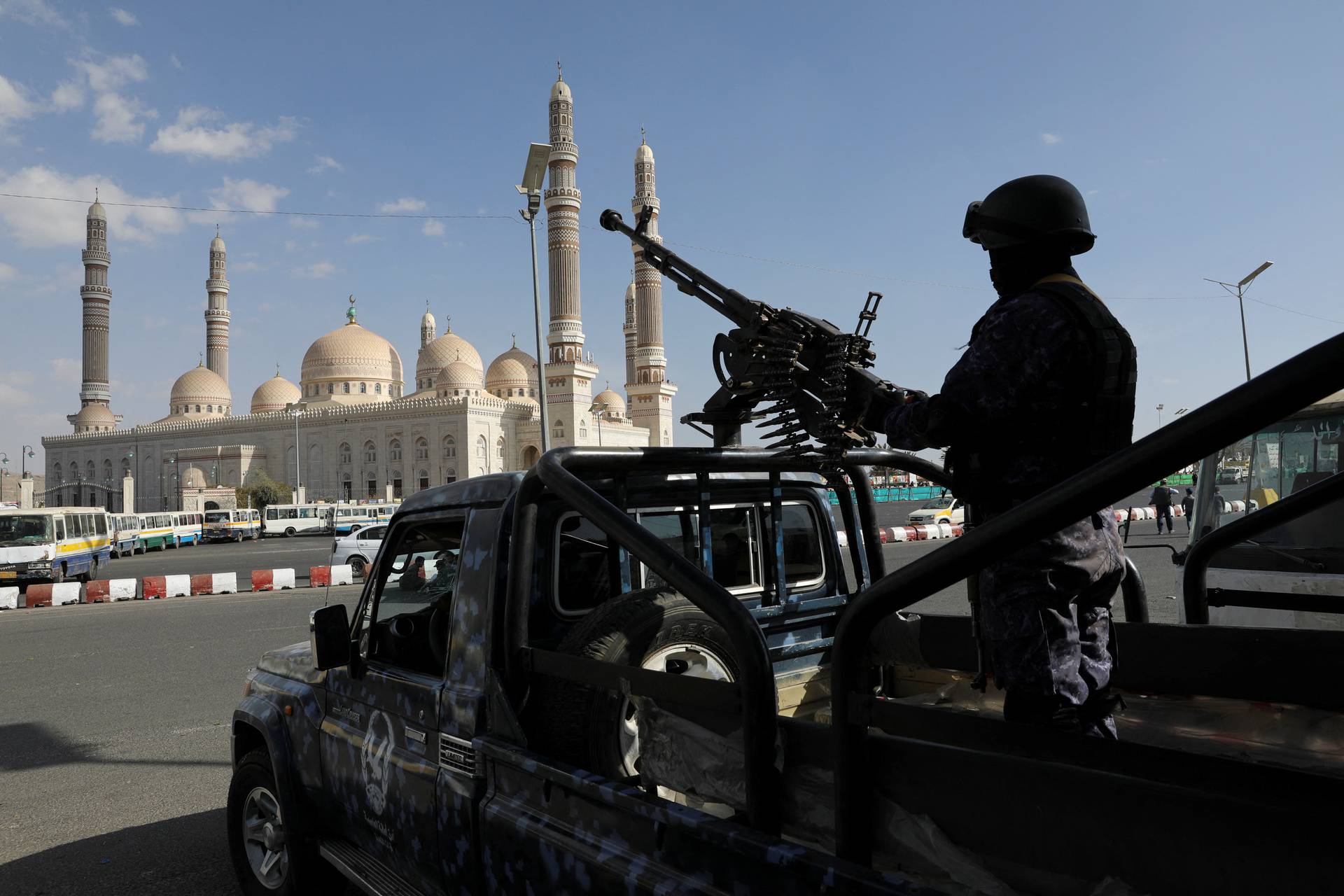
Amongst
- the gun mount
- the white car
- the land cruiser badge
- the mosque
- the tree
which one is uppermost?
the mosque

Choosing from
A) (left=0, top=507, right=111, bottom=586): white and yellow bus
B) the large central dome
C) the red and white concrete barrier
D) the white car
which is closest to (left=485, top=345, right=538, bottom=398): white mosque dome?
the large central dome

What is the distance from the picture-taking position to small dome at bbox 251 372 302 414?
74.9 metres

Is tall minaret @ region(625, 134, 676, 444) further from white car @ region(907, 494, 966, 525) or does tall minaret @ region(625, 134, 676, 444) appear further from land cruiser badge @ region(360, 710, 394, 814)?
land cruiser badge @ region(360, 710, 394, 814)

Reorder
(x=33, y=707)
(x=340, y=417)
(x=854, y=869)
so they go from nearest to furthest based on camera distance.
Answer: (x=854, y=869)
(x=33, y=707)
(x=340, y=417)

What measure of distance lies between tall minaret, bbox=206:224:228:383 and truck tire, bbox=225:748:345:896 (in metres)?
82.7

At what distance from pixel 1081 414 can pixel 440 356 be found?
245 ft

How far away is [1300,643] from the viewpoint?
2.05m

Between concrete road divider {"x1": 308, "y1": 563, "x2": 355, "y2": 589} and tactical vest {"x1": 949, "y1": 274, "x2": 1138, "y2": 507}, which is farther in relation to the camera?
concrete road divider {"x1": 308, "y1": 563, "x2": 355, "y2": 589}

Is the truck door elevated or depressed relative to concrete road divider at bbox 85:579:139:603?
elevated

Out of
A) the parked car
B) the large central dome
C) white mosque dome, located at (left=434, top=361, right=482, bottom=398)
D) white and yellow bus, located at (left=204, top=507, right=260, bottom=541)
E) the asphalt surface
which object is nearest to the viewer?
the asphalt surface

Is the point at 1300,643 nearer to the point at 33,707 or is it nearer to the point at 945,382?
the point at 945,382

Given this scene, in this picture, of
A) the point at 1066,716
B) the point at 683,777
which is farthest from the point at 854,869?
the point at 1066,716

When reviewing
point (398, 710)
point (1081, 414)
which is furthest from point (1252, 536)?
point (398, 710)

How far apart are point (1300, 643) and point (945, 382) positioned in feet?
3.32
